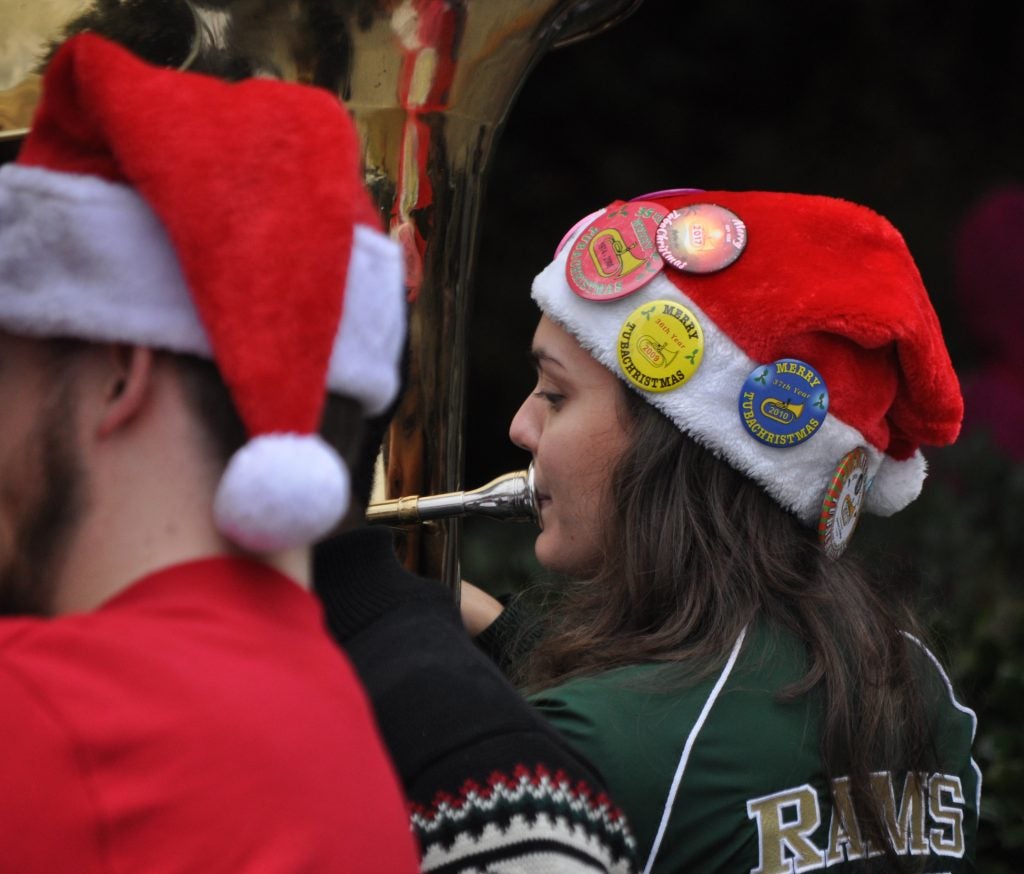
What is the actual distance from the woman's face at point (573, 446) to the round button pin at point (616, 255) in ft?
0.28

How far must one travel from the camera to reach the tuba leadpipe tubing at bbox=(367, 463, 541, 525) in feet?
6.51

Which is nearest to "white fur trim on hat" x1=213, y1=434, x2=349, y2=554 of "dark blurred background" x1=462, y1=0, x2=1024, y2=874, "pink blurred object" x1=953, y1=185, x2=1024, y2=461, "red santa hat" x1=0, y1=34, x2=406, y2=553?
"red santa hat" x1=0, y1=34, x2=406, y2=553

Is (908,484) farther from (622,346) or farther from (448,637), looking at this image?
(448,637)

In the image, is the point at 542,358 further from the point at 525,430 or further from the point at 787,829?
the point at 787,829

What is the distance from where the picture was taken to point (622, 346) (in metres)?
1.98

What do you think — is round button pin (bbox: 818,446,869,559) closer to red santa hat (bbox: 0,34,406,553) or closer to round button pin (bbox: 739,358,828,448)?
round button pin (bbox: 739,358,828,448)

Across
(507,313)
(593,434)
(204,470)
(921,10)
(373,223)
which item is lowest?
(507,313)

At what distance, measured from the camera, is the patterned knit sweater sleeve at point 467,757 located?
1.30 metres

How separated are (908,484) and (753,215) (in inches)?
18.6

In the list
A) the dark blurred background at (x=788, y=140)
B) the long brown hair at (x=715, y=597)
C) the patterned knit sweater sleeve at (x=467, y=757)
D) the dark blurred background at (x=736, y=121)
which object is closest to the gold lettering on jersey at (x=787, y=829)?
the long brown hair at (x=715, y=597)

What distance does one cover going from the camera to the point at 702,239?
197 centimetres

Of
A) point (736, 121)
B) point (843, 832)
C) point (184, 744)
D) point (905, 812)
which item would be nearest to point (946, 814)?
point (905, 812)

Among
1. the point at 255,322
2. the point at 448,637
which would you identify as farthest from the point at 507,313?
the point at 255,322

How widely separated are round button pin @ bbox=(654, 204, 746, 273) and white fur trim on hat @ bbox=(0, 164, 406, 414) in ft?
3.28
